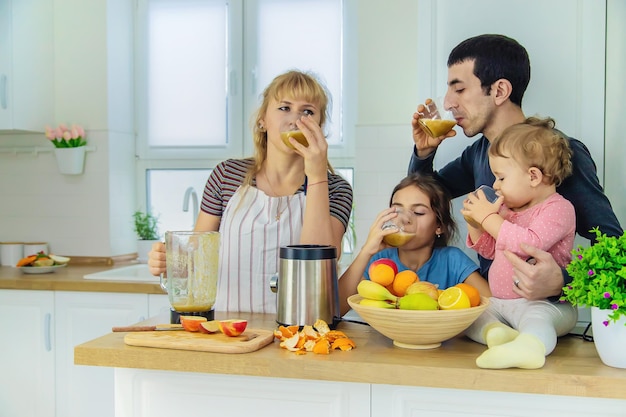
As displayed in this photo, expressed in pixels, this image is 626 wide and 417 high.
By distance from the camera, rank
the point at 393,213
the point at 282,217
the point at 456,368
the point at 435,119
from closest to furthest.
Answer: the point at 456,368 → the point at 393,213 → the point at 435,119 → the point at 282,217

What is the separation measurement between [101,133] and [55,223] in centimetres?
56

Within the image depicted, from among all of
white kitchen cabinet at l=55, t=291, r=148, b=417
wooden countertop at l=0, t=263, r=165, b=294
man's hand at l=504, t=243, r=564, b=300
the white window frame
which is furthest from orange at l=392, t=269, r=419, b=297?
the white window frame

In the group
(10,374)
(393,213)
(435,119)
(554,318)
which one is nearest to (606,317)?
(554,318)

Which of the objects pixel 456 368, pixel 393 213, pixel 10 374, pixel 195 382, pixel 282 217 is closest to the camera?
pixel 456 368

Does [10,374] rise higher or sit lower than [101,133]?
lower

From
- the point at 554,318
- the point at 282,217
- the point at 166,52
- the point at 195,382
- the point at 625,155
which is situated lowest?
the point at 195,382

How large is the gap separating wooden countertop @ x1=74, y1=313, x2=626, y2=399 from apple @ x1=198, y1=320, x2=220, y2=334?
105 millimetres

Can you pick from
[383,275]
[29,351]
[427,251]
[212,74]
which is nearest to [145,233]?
[29,351]

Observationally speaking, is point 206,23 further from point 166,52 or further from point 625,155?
point 625,155

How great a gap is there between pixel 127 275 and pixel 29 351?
57 cm

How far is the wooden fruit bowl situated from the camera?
1392 millimetres

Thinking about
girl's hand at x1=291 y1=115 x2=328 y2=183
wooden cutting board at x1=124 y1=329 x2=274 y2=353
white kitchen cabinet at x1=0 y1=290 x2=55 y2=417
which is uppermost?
girl's hand at x1=291 y1=115 x2=328 y2=183

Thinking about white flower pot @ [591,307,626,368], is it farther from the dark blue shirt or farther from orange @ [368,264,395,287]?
orange @ [368,264,395,287]

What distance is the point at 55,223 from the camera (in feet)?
12.1
